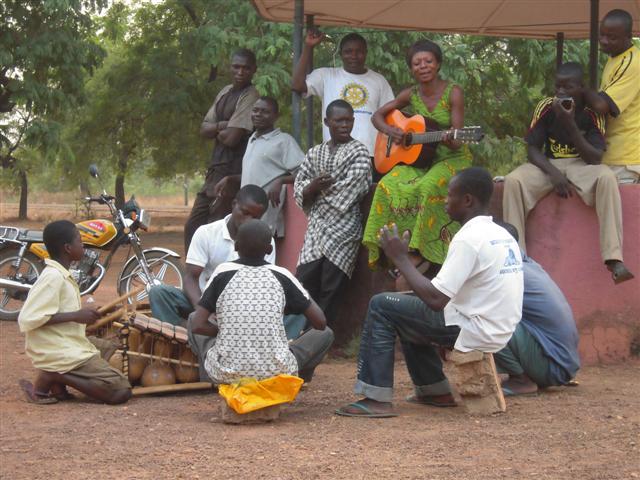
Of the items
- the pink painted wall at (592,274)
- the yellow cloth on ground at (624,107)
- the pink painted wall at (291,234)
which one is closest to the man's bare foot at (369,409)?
the pink painted wall at (592,274)

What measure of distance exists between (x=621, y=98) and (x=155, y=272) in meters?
5.13

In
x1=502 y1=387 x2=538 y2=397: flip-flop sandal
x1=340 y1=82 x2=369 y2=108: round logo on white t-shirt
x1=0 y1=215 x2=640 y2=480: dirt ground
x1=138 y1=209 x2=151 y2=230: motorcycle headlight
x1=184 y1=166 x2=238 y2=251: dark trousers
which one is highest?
x1=340 y1=82 x2=369 y2=108: round logo on white t-shirt

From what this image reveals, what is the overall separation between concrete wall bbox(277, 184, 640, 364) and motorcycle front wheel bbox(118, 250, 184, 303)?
4124 mm

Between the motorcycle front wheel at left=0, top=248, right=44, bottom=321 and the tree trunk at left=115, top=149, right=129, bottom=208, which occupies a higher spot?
the tree trunk at left=115, top=149, right=129, bottom=208

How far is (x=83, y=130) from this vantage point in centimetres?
2367

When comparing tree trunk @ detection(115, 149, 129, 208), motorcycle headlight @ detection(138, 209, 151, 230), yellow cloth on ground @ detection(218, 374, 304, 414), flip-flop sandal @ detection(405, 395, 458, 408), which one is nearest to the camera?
yellow cloth on ground @ detection(218, 374, 304, 414)

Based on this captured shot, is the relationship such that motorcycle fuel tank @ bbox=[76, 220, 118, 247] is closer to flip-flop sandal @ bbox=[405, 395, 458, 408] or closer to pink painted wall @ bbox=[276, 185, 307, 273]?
pink painted wall @ bbox=[276, 185, 307, 273]

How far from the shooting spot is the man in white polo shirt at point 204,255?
655 cm

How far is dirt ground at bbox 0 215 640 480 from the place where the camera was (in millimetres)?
4520

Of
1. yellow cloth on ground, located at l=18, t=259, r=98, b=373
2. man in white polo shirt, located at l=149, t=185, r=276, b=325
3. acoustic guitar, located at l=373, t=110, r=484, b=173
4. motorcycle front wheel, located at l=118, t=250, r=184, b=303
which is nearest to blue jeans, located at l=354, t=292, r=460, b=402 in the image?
man in white polo shirt, located at l=149, t=185, r=276, b=325

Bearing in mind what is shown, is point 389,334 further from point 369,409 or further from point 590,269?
point 590,269

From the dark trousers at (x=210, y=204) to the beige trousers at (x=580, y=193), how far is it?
88.7 inches

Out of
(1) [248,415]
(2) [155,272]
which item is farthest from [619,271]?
(2) [155,272]

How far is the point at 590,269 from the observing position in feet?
23.6
